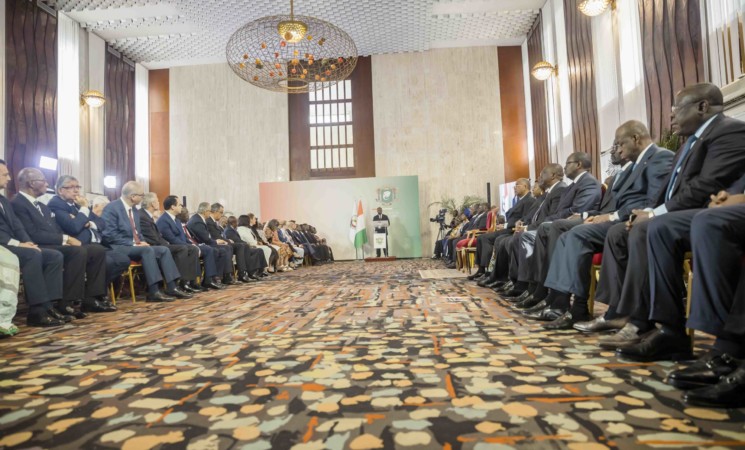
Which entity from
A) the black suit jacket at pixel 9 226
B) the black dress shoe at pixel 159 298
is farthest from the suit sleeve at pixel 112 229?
the black suit jacket at pixel 9 226

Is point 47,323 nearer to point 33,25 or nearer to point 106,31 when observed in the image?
point 33,25

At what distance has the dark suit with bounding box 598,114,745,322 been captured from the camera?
179cm

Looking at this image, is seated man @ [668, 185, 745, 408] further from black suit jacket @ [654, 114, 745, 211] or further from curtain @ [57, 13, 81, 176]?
curtain @ [57, 13, 81, 176]

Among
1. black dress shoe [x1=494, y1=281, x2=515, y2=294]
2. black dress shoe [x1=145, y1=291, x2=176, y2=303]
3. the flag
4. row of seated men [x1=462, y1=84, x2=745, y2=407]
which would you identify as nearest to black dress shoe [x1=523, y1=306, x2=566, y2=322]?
row of seated men [x1=462, y1=84, x2=745, y2=407]

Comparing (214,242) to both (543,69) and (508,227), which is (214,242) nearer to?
(508,227)

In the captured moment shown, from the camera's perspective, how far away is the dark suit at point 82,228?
393 centimetres

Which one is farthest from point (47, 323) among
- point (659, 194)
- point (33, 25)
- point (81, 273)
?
point (33, 25)

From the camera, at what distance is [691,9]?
473 cm

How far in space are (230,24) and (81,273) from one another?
28.3 ft

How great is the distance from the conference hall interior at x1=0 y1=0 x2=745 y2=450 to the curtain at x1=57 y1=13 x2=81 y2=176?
61 mm

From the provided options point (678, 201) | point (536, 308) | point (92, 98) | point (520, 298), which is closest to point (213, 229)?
point (520, 298)

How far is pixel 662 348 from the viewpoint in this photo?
1701 mm

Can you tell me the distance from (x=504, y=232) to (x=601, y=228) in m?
2.61

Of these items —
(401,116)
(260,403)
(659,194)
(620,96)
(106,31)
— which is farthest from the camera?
(401,116)
